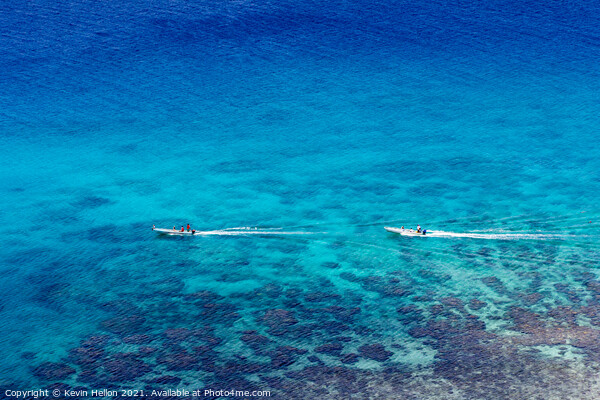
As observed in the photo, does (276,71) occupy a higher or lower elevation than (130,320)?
higher

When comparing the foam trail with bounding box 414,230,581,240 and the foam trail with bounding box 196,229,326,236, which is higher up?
the foam trail with bounding box 414,230,581,240

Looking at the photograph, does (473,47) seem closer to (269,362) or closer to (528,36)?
(528,36)

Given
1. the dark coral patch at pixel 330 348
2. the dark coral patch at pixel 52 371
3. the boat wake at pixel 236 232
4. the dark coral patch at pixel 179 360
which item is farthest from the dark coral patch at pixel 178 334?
the boat wake at pixel 236 232

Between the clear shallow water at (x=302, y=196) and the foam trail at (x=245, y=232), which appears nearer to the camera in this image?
the clear shallow water at (x=302, y=196)

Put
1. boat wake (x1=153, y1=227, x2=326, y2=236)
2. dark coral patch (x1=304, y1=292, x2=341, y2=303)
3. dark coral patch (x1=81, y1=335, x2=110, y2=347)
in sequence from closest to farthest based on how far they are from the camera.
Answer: dark coral patch (x1=81, y1=335, x2=110, y2=347) → dark coral patch (x1=304, y1=292, x2=341, y2=303) → boat wake (x1=153, y1=227, x2=326, y2=236)

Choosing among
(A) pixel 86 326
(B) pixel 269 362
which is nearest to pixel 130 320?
(A) pixel 86 326

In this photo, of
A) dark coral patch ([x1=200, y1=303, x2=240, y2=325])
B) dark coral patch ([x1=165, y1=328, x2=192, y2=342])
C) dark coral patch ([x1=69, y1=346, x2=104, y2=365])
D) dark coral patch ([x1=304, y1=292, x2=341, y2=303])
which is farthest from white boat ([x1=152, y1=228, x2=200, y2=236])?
dark coral patch ([x1=69, y1=346, x2=104, y2=365])

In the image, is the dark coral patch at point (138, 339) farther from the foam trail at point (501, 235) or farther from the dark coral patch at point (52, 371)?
the foam trail at point (501, 235)

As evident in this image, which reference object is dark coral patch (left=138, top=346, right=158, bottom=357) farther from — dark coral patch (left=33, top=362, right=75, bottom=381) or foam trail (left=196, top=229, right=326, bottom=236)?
foam trail (left=196, top=229, right=326, bottom=236)

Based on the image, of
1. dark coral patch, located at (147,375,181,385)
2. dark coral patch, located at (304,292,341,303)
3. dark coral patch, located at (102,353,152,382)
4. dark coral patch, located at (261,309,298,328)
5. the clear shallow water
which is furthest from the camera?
dark coral patch, located at (304,292,341,303)
